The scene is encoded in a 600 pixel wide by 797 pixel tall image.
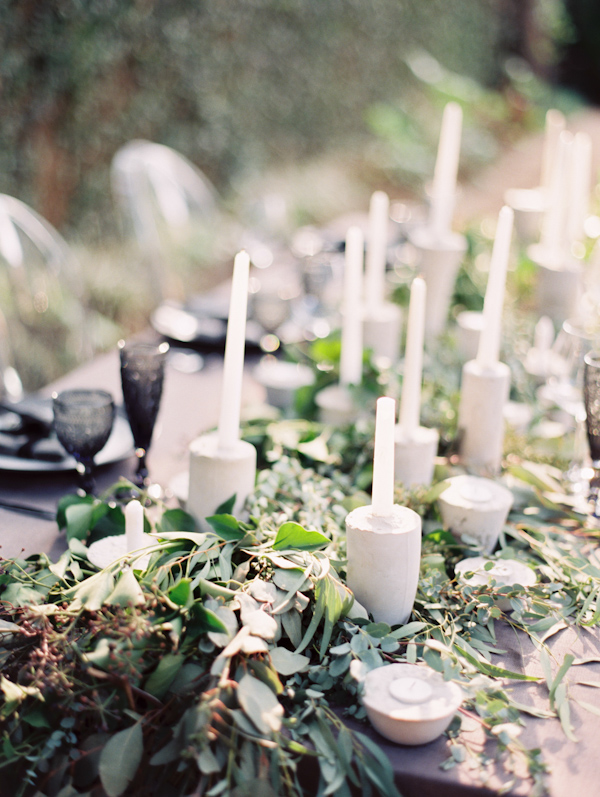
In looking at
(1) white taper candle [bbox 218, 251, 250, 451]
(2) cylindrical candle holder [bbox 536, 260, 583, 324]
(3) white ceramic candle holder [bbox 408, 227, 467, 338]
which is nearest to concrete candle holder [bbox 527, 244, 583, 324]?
(2) cylindrical candle holder [bbox 536, 260, 583, 324]

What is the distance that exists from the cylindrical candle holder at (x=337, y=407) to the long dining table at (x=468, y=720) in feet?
0.79

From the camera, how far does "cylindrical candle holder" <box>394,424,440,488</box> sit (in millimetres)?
1084

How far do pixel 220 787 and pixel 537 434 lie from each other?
0.97m

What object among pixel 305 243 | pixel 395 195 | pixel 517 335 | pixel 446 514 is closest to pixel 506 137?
pixel 395 195

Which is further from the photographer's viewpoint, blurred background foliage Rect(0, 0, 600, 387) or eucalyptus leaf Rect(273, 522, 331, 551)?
blurred background foliage Rect(0, 0, 600, 387)

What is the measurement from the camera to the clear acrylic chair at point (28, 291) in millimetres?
2250

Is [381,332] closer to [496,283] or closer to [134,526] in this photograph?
[496,283]

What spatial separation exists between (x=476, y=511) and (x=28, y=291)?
1.76m

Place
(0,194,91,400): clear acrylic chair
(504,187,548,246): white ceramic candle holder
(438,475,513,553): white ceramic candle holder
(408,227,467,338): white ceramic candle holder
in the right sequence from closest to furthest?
(438,475,513,553): white ceramic candle holder, (408,227,467,338): white ceramic candle holder, (0,194,91,400): clear acrylic chair, (504,187,548,246): white ceramic candle holder

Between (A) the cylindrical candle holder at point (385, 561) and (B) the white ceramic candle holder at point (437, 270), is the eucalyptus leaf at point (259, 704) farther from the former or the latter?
(B) the white ceramic candle holder at point (437, 270)

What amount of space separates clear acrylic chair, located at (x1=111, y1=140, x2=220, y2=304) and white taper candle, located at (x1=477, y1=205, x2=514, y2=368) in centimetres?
191

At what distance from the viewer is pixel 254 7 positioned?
5680 millimetres

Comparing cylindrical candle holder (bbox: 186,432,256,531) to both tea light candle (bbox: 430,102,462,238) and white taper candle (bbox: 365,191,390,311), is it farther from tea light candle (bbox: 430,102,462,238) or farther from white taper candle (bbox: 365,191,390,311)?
tea light candle (bbox: 430,102,462,238)

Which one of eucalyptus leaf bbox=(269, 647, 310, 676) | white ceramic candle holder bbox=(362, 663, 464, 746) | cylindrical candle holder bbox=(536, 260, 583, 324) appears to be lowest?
white ceramic candle holder bbox=(362, 663, 464, 746)
